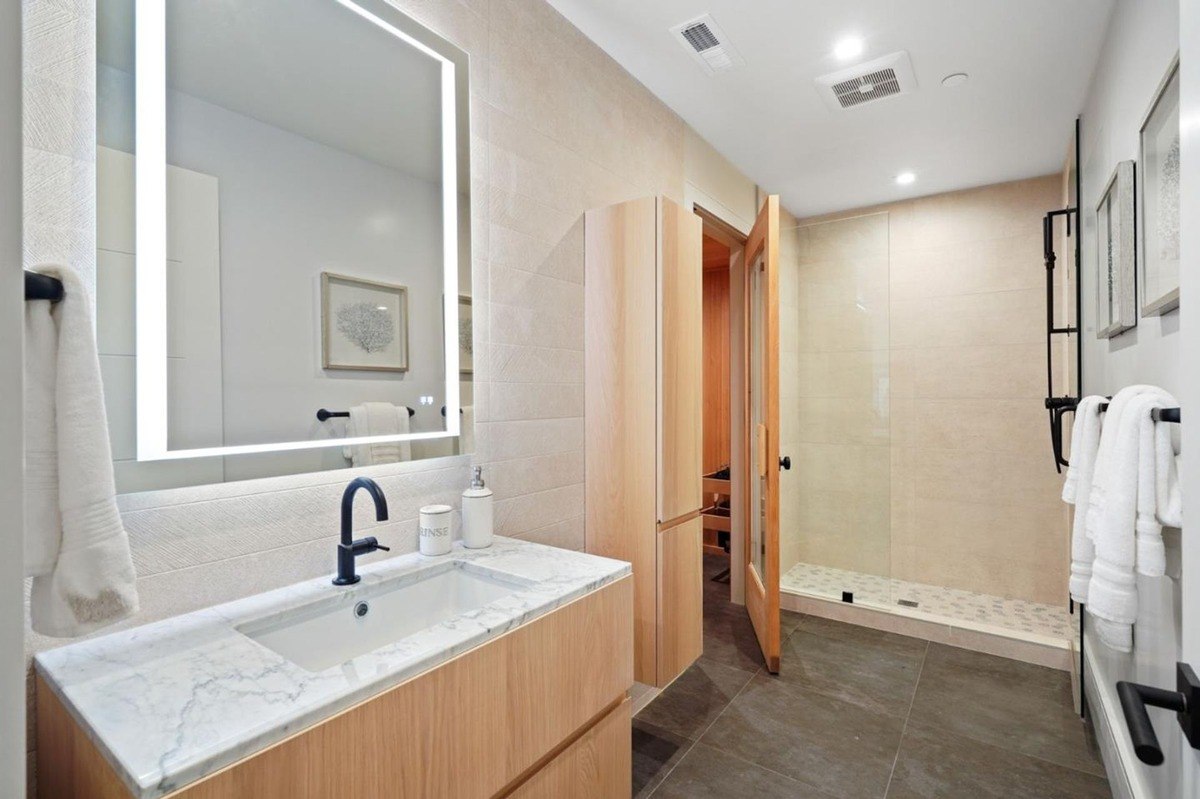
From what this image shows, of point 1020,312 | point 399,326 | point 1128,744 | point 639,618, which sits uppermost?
point 1020,312

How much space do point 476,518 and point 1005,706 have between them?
2.33 meters

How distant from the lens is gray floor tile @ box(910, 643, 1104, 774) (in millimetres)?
2061

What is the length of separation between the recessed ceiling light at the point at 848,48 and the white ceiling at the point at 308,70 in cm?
147

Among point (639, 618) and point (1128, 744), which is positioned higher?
point (639, 618)

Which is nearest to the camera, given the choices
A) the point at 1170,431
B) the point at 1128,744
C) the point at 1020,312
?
the point at 1170,431

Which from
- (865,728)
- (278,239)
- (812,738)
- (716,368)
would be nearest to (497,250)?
(278,239)

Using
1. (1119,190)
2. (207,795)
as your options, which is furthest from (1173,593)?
(207,795)

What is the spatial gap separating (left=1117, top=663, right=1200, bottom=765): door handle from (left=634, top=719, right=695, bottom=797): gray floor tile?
1.54m

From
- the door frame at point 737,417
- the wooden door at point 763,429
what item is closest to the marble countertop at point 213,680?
the wooden door at point 763,429

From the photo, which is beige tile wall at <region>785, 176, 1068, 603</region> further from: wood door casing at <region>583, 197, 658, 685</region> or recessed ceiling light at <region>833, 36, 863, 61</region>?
wood door casing at <region>583, 197, 658, 685</region>

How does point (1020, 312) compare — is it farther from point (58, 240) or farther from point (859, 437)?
point (58, 240)

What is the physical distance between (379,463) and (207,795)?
0.82m

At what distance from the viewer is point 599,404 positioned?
2.05 meters

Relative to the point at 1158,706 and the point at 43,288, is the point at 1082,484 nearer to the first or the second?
the point at 1158,706
